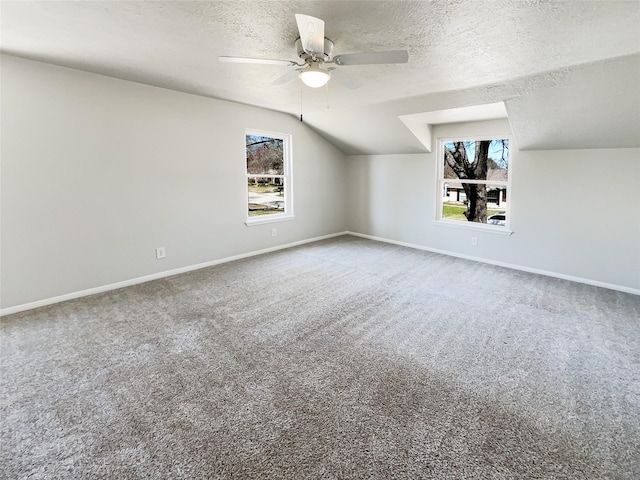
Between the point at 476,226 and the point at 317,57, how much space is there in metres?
Result: 3.81

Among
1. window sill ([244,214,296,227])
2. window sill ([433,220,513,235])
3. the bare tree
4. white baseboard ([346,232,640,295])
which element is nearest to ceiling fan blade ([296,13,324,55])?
window sill ([244,214,296,227])

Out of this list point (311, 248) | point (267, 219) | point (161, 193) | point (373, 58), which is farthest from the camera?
point (311, 248)

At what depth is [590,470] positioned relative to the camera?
1529 mm

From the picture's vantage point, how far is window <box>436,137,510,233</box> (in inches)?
189

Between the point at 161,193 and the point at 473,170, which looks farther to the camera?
the point at 473,170

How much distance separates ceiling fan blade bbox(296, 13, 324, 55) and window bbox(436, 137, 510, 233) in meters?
3.57

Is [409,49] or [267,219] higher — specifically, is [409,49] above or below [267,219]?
above

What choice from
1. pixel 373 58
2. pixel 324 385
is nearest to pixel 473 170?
pixel 373 58

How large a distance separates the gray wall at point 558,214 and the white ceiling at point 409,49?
0.29 metres

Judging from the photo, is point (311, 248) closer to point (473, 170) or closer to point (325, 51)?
point (473, 170)

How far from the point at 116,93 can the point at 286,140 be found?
263 centimetres

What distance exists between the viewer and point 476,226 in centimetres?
510

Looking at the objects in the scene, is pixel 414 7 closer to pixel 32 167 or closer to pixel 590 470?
pixel 590 470

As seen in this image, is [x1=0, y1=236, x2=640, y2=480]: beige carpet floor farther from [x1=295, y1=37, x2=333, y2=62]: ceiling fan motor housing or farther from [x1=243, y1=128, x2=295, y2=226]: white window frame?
[x1=295, y1=37, x2=333, y2=62]: ceiling fan motor housing
